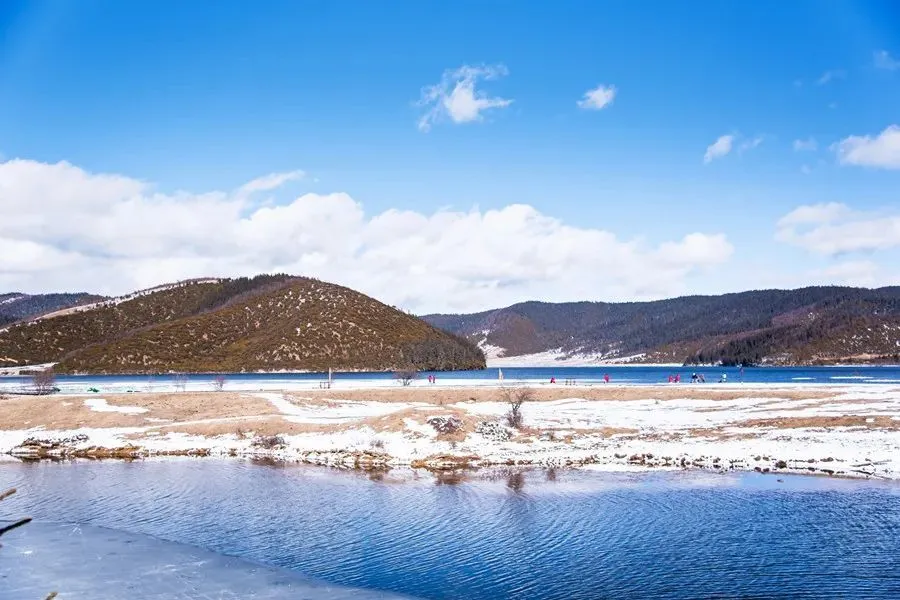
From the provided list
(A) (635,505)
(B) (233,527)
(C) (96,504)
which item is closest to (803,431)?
(A) (635,505)

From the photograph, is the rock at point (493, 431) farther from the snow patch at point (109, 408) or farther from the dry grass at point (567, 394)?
the snow patch at point (109, 408)

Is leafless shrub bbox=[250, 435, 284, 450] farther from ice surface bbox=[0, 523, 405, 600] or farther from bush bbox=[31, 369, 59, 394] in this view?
bush bbox=[31, 369, 59, 394]

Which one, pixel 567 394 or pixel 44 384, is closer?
pixel 567 394

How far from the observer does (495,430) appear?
1617 inches

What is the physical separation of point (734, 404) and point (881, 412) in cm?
1195

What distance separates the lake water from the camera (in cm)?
1681

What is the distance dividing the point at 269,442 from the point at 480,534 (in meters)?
23.9

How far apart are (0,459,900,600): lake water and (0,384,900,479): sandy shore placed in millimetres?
3947

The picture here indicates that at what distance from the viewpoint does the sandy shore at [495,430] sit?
113ft

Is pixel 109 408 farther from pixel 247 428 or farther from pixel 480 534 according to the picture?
pixel 480 534

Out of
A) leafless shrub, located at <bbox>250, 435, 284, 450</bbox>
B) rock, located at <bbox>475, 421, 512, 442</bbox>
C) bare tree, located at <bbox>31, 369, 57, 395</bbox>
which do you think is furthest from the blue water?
rock, located at <bbox>475, 421, 512, 442</bbox>

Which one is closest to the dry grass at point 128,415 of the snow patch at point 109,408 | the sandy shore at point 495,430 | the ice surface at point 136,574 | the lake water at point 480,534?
the sandy shore at point 495,430

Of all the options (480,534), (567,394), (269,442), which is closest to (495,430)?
(269,442)

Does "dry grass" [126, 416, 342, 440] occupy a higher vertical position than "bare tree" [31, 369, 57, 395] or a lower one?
lower
